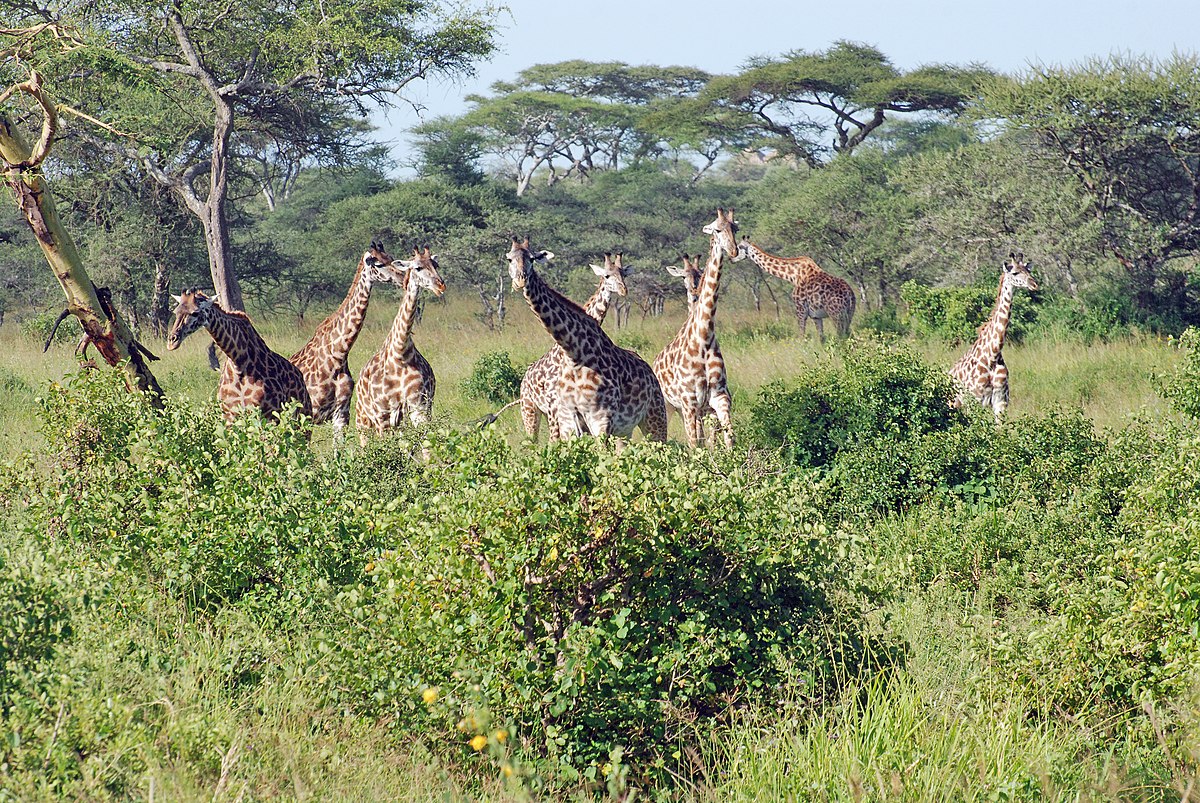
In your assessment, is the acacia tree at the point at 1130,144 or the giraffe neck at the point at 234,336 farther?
the acacia tree at the point at 1130,144

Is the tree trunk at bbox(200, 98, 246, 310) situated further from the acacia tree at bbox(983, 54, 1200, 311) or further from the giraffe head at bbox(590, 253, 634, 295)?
the acacia tree at bbox(983, 54, 1200, 311)

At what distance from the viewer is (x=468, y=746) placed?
424 centimetres

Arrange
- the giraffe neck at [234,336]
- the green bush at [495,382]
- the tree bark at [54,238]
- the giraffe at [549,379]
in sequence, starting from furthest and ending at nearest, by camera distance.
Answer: the green bush at [495,382] → the giraffe at [549,379] → the giraffe neck at [234,336] → the tree bark at [54,238]

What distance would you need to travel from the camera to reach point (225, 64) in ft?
61.4

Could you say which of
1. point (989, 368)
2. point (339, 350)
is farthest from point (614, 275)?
point (989, 368)

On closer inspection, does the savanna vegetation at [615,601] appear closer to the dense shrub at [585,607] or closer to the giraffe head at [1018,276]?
the dense shrub at [585,607]

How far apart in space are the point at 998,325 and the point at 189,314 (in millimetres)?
6820

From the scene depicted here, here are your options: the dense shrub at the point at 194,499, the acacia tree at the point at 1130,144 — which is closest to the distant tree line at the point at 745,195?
the acacia tree at the point at 1130,144

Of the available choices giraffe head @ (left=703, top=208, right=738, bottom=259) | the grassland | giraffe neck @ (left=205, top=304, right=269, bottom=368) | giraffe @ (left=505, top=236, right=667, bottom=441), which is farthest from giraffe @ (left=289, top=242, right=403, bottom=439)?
the grassland

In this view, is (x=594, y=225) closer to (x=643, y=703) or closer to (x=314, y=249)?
(x=314, y=249)

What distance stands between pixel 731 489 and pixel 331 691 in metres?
1.58

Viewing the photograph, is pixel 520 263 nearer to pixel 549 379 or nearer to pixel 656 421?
pixel 549 379

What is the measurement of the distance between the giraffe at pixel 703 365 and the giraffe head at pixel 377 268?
230 centimetres

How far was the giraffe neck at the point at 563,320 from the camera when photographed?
894 centimetres
